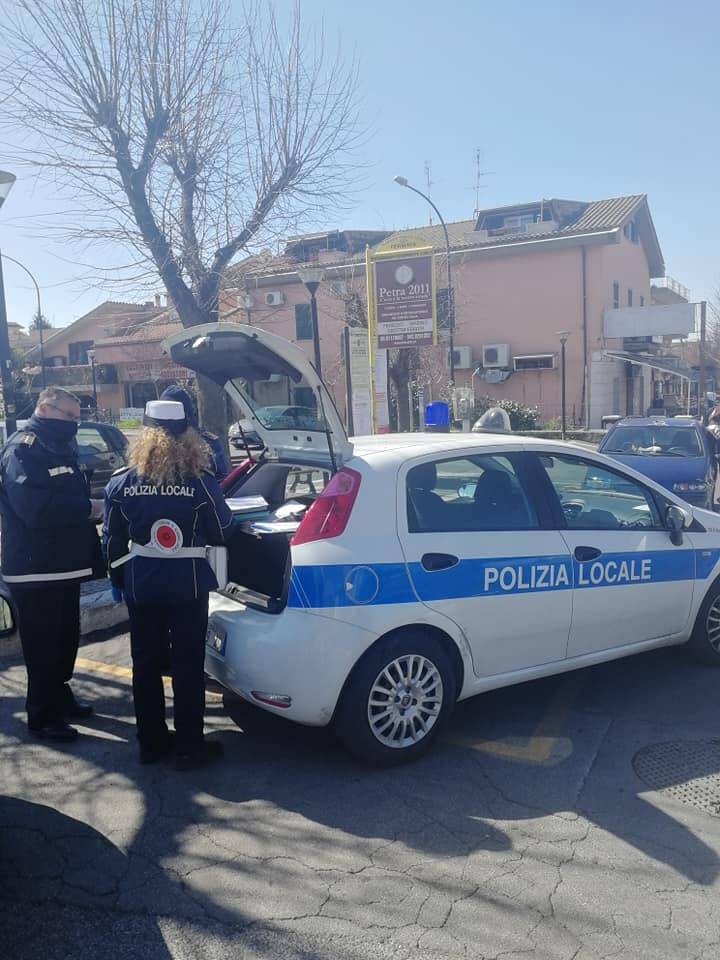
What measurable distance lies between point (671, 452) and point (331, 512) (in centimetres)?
859

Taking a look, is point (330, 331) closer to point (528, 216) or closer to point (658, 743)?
point (528, 216)

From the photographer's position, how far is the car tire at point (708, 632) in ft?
16.8

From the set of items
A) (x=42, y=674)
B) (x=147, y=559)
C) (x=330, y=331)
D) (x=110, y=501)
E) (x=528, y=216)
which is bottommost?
(x=42, y=674)

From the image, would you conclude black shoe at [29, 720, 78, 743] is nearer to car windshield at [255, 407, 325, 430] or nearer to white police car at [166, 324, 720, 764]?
white police car at [166, 324, 720, 764]

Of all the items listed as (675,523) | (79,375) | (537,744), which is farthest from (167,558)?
(79,375)

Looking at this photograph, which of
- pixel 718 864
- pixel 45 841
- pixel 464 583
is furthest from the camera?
pixel 464 583

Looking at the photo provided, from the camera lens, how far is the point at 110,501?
155 inches

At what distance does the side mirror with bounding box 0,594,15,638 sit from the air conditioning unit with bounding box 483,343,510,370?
98.0 ft

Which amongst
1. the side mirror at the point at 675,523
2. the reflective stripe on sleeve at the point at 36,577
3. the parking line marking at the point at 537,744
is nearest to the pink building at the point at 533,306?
the side mirror at the point at 675,523

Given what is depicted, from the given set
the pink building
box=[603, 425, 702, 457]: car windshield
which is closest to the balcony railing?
the pink building

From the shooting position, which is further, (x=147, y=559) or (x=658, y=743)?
(x=658, y=743)

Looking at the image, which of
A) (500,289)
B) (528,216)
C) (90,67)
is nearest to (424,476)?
(90,67)

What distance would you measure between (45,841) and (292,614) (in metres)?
1.41

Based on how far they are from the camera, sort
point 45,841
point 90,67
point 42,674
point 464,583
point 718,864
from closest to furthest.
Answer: point 718,864, point 45,841, point 464,583, point 42,674, point 90,67
